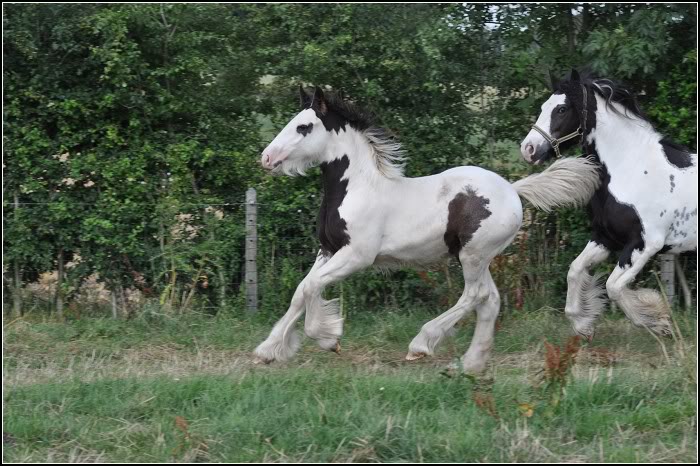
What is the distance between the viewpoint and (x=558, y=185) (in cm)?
680

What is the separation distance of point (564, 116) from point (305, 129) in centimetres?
209

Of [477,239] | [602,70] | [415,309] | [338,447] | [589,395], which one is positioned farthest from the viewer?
[415,309]

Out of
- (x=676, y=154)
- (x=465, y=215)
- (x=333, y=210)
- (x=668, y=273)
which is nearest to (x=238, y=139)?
(x=333, y=210)

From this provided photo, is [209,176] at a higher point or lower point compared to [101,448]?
higher

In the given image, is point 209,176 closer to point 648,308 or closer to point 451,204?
point 451,204

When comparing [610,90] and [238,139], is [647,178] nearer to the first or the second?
[610,90]

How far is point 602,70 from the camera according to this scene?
7859 millimetres

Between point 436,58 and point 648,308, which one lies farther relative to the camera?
point 436,58

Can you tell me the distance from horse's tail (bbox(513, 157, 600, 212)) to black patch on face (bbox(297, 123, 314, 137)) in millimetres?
1594

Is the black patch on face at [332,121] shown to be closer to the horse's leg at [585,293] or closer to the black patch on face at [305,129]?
the black patch on face at [305,129]

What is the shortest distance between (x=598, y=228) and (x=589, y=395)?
206cm

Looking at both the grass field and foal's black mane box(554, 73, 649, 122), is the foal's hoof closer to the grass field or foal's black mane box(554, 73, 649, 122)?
the grass field

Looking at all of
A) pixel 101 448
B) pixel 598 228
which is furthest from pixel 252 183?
pixel 101 448

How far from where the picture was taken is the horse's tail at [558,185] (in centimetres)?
680
